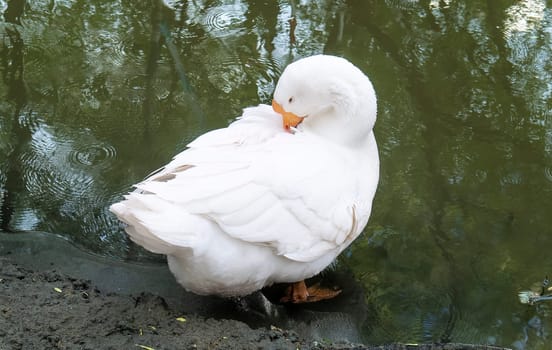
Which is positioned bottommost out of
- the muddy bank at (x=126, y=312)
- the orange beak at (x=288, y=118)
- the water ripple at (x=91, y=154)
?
the muddy bank at (x=126, y=312)

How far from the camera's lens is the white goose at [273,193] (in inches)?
114

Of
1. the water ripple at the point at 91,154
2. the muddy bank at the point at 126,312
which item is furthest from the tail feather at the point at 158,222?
the water ripple at the point at 91,154

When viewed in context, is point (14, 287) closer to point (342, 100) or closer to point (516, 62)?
point (342, 100)

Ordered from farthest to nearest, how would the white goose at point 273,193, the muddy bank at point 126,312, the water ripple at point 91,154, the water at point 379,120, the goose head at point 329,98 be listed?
Answer: 1. the water ripple at point 91,154
2. the water at point 379,120
3. the goose head at point 329,98
4. the white goose at point 273,193
5. the muddy bank at point 126,312

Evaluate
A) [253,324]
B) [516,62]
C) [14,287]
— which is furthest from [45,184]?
[516,62]

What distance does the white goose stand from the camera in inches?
114

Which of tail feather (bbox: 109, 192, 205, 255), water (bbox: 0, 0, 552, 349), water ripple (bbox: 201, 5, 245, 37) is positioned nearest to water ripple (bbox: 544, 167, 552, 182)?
water (bbox: 0, 0, 552, 349)

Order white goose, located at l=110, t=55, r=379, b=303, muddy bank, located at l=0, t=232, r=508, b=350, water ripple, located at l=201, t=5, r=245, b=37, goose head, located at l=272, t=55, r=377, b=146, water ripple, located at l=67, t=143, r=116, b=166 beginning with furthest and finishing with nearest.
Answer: water ripple, located at l=201, t=5, r=245, b=37 → water ripple, located at l=67, t=143, r=116, b=166 → goose head, located at l=272, t=55, r=377, b=146 → white goose, located at l=110, t=55, r=379, b=303 → muddy bank, located at l=0, t=232, r=508, b=350

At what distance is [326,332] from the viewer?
346cm

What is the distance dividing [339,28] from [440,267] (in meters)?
2.74

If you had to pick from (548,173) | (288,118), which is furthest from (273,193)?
(548,173)

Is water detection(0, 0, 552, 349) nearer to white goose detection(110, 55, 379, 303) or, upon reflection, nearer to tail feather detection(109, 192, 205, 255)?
white goose detection(110, 55, 379, 303)

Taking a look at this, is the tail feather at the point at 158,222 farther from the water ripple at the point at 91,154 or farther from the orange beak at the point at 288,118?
the water ripple at the point at 91,154

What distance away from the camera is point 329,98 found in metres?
3.55
